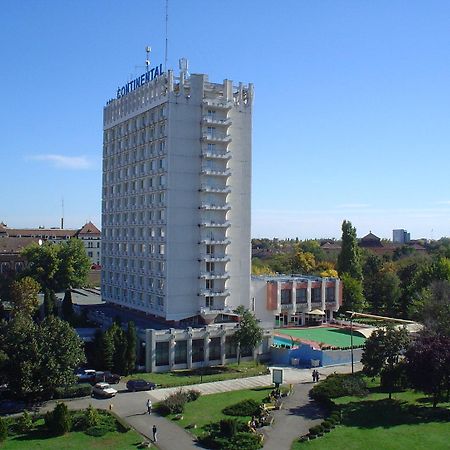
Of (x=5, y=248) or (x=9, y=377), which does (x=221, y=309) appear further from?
(x=5, y=248)

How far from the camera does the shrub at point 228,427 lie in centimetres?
4425

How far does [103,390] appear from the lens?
56.0 m

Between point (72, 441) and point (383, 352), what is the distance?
30.8m

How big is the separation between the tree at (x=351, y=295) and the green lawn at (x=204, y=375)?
142ft

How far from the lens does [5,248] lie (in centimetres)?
14700

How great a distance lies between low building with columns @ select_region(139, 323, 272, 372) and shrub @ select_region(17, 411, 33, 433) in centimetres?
2189

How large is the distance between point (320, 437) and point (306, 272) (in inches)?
3905

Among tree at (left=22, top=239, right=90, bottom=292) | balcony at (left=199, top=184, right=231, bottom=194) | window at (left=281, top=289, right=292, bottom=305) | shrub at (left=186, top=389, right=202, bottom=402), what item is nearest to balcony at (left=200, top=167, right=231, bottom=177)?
balcony at (left=199, top=184, right=231, bottom=194)

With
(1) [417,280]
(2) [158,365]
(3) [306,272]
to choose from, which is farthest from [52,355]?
(3) [306,272]

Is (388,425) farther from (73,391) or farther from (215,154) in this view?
(215,154)

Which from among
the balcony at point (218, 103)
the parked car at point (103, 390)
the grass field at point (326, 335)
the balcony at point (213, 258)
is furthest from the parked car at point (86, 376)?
the balcony at point (218, 103)

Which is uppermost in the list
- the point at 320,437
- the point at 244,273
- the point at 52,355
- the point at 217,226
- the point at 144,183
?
the point at 144,183

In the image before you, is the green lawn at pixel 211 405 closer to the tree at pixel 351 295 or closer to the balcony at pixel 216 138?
the balcony at pixel 216 138

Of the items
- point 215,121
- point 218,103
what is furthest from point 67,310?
point 218,103
